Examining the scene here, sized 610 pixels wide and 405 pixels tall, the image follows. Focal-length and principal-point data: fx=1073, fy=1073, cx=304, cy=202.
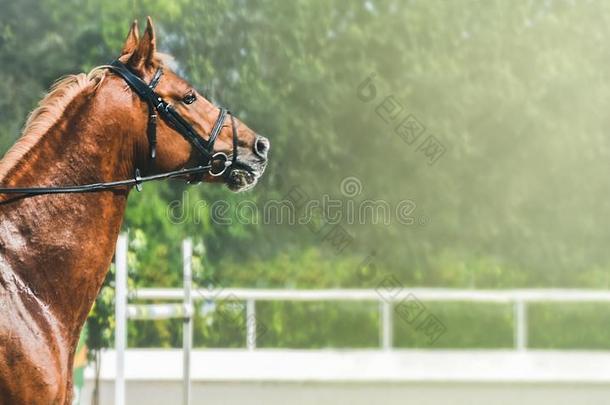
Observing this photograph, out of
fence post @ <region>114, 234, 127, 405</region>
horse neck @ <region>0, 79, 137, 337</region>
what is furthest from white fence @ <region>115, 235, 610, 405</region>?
horse neck @ <region>0, 79, 137, 337</region>

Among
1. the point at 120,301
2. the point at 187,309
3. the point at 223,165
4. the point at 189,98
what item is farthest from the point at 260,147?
the point at 187,309

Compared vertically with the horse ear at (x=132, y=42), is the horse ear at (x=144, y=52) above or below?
below

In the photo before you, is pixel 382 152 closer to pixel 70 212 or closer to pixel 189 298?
pixel 189 298

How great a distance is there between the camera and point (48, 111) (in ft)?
9.48

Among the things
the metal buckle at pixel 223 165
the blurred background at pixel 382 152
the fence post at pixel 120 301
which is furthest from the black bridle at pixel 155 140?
the blurred background at pixel 382 152

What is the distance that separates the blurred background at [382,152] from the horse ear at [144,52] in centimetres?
494

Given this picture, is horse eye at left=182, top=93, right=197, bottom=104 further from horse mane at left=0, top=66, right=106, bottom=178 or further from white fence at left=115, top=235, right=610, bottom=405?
white fence at left=115, top=235, right=610, bottom=405

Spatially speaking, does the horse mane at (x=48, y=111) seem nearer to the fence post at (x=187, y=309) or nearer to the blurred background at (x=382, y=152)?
the fence post at (x=187, y=309)

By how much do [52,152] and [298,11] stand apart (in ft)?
25.4

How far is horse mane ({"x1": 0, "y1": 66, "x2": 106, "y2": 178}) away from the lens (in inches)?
111

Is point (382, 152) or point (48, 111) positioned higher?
point (382, 152)

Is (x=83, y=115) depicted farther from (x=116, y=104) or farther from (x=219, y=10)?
(x=219, y=10)

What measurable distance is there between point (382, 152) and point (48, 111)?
27.0ft

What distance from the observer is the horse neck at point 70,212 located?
2.77m
